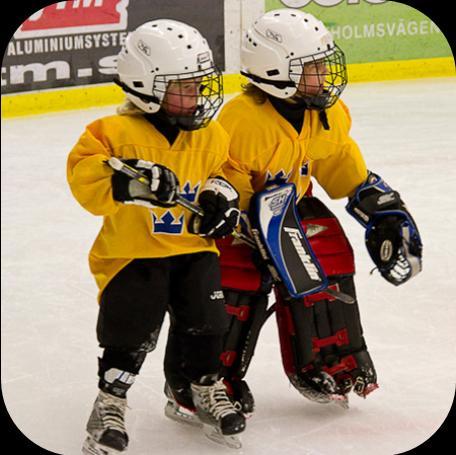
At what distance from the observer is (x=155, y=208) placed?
2861 millimetres

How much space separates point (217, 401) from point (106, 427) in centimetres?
27

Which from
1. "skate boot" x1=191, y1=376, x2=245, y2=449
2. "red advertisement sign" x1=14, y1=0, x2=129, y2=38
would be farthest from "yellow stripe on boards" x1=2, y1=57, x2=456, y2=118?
"skate boot" x1=191, y1=376, x2=245, y2=449

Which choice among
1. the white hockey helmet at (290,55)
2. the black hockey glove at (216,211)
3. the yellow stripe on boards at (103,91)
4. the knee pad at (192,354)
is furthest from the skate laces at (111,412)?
the yellow stripe on boards at (103,91)

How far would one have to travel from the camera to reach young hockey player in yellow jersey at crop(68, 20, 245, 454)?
2.80 m

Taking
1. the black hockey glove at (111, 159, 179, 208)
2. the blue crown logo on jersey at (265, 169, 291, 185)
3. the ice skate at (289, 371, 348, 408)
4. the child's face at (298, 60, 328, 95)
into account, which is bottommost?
the ice skate at (289, 371, 348, 408)

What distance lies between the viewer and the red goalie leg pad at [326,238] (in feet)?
10.6

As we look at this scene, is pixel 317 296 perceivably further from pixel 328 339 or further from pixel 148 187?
pixel 148 187

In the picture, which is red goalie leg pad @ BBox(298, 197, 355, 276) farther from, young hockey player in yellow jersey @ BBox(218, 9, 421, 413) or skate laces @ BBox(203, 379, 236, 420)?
skate laces @ BBox(203, 379, 236, 420)

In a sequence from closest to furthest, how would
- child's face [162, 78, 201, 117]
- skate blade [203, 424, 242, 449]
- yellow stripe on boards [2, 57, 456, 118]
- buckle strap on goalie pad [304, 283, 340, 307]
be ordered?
1. child's face [162, 78, 201, 117]
2. skate blade [203, 424, 242, 449]
3. buckle strap on goalie pad [304, 283, 340, 307]
4. yellow stripe on boards [2, 57, 456, 118]

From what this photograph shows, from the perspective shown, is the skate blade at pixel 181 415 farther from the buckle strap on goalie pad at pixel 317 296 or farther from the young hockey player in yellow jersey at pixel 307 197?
the buckle strap on goalie pad at pixel 317 296

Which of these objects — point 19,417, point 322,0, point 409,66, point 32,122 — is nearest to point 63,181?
point 32,122

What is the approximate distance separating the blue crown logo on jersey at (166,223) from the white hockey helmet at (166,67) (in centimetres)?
20

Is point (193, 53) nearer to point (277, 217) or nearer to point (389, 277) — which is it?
point (277, 217)

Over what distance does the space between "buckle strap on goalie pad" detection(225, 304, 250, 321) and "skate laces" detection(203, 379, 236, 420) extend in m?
0.17
